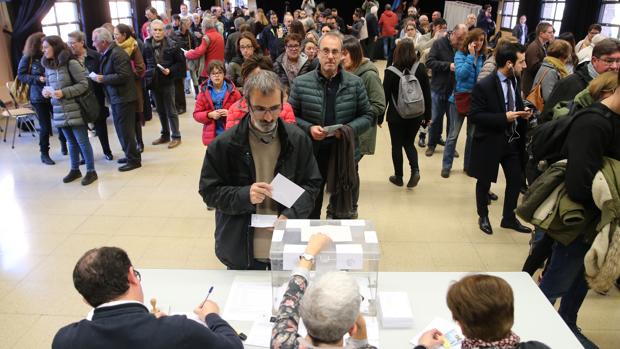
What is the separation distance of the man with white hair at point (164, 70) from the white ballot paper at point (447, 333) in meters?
5.14

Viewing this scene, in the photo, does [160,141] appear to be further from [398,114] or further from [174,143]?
[398,114]

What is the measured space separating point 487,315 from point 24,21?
8.61 metres

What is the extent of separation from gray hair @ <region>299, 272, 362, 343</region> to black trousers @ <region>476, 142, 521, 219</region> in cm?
275

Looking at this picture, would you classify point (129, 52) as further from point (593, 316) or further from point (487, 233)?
point (593, 316)

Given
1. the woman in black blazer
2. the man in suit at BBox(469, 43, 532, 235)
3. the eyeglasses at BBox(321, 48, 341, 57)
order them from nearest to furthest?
the eyeglasses at BBox(321, 48, 341, 57), the man in suit at BBox(469, 43, 532, 235), the woman in black blazer

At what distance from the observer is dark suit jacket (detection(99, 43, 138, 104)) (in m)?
5.11

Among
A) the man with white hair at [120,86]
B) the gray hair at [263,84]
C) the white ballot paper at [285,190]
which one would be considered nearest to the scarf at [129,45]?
the man with white hair at [120,86]

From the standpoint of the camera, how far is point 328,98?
125 inches

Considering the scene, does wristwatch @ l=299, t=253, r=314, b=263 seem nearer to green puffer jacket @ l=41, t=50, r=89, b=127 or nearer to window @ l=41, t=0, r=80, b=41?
green puffer jacket @ l=41, t=50, r=89, b=127

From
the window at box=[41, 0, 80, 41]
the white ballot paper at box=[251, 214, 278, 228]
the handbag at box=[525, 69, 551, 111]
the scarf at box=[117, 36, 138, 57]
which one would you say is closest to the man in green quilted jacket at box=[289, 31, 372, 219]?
the white ballot paper at box=[251, 214, 278, 228]

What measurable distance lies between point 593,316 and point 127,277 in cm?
286

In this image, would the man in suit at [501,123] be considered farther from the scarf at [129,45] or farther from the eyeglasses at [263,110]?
the scarf at [129,45]

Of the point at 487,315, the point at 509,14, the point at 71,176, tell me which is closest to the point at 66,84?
the point at 71,176

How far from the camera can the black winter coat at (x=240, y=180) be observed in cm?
208
